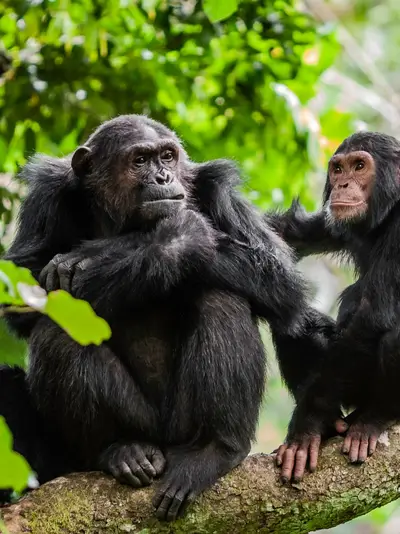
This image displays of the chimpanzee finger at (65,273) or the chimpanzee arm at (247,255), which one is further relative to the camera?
the chimpanzee arm at (247,255)

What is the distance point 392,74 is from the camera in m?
18.8

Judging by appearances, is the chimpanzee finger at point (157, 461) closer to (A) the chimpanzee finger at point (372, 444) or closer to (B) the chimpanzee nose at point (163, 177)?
(A) the chimpanzee finger at point (372, 444)

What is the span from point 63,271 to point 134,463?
112 centimetres

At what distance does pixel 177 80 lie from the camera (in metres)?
8.05

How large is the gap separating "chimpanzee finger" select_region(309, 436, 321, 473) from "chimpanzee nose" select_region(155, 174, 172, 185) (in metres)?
1.70

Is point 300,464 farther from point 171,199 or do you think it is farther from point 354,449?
point 171,199

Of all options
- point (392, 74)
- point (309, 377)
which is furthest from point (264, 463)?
point (392, 74)

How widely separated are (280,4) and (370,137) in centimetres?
204

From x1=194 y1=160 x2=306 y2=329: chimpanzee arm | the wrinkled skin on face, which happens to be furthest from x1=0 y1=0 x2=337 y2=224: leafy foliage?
x1=194 y1=160 x2=306 y2=329: chimpanzee arm

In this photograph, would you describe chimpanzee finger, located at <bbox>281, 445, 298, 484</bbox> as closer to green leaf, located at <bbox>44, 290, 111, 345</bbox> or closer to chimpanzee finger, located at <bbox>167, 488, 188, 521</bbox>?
chimpanzee finger, located at <bbox>167, 488, 188, 521</bbox>

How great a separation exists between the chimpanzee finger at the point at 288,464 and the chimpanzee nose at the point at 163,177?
171cm

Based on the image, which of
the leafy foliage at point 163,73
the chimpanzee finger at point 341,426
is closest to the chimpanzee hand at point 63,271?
the chimpanzee finger at point 341,426

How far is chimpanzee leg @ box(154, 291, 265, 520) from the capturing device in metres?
4.85

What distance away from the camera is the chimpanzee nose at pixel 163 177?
5.48 metres
